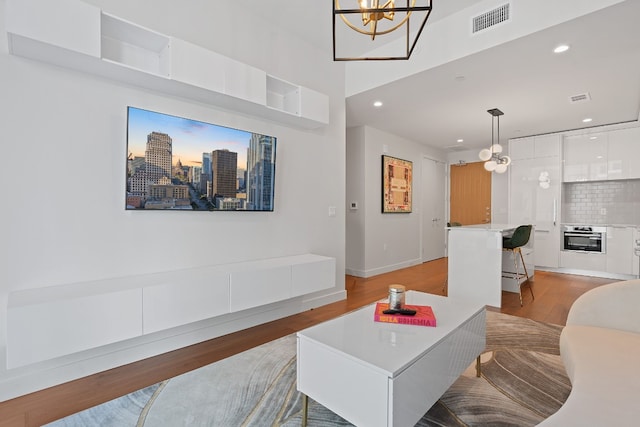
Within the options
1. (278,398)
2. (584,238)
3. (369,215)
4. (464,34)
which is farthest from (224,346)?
(584,238)

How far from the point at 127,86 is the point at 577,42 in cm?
364

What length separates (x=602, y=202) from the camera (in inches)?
219

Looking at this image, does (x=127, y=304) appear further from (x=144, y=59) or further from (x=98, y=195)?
(x=144, y=59)

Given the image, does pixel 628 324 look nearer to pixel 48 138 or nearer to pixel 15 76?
pixel 48 138

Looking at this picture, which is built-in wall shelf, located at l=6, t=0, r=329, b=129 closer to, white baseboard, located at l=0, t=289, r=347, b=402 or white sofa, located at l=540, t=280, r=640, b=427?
white baseboard, located at l=0, t=289, r=347, b=402

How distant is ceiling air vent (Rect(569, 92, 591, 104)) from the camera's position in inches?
153

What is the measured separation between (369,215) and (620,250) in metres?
4.07

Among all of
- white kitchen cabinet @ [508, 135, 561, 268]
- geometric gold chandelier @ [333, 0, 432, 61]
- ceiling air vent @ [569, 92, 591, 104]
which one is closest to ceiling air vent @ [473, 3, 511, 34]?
geometric gold chandelier @ [333, 0, 432, 61]

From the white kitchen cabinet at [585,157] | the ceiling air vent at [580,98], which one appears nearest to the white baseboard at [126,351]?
the ceiling air vent at [580,98]

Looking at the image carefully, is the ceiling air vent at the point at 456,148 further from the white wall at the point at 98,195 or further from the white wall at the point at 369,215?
the white wall at the point at 98,195

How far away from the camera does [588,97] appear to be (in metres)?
3.95

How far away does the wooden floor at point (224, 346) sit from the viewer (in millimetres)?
1800

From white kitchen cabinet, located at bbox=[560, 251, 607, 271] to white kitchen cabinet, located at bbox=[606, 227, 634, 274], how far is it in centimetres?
9

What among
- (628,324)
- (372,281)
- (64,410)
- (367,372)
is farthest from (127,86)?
(372,281)
